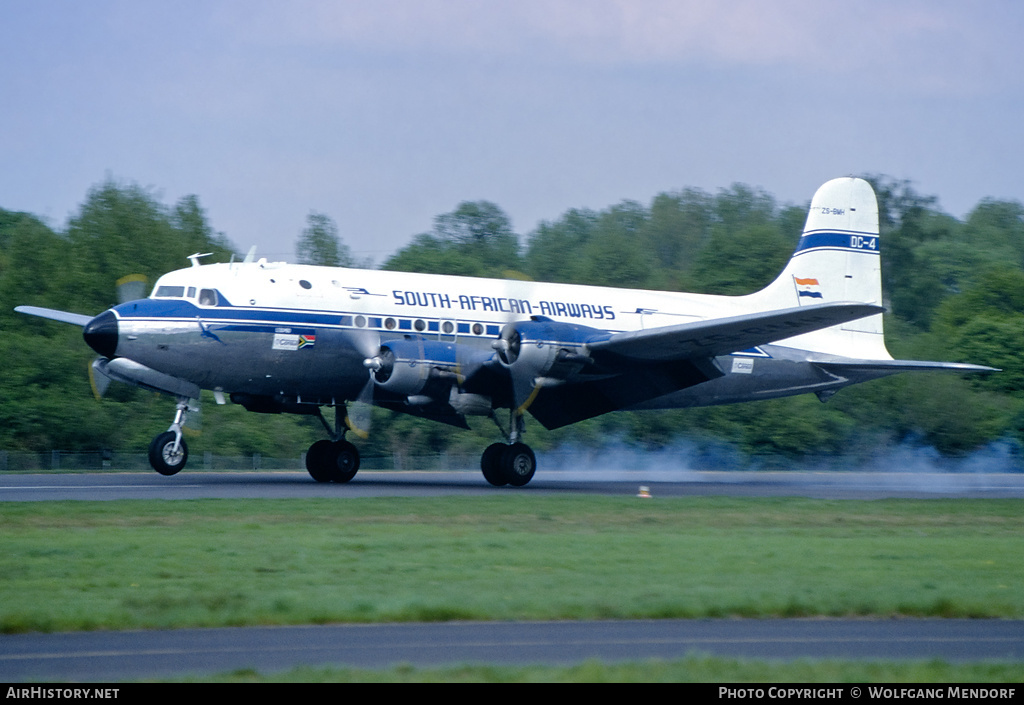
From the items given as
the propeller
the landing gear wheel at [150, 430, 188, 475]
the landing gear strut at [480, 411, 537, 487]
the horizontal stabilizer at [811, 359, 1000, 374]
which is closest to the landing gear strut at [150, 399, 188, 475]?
the landing gear wheel at [150, 430, 188, 475]

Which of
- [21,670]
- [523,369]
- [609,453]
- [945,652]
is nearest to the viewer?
[21,670]

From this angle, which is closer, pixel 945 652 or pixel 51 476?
pixel 945 652

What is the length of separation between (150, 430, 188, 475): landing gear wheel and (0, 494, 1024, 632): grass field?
12.3ft

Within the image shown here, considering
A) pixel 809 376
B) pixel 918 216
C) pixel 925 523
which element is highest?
pixel 918 216

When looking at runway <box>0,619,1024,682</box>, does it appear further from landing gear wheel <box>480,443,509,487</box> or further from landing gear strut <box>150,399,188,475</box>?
landing gear wheel <box>480,443,509,487</box>

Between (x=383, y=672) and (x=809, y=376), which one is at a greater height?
(x=809, y=376)

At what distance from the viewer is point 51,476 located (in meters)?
27.2

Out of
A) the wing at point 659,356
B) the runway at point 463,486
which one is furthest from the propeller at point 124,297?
the wing at point 659,356

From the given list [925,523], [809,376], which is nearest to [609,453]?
[809,376]

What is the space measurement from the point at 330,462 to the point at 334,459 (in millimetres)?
112

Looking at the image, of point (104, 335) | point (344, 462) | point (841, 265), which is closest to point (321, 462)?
point (344, 462)

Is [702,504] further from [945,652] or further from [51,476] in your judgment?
[51,476]

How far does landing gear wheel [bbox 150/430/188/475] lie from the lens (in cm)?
2247

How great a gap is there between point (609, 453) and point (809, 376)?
14191 mm
